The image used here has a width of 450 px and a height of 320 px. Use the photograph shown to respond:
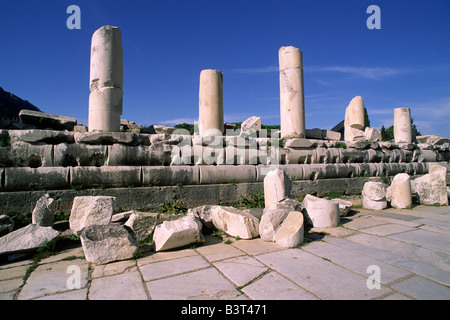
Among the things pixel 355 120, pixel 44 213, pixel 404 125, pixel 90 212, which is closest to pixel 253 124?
pixel 355 120

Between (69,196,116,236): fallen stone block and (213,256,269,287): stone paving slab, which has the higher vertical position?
(69,196,116,236): fallen stone block

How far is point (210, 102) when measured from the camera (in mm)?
6832

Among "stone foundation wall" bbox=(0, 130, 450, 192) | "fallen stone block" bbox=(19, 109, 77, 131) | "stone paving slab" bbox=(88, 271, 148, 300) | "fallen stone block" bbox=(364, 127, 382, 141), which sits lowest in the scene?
"stone paving slab" bbox=(88, 271, 148, 300)

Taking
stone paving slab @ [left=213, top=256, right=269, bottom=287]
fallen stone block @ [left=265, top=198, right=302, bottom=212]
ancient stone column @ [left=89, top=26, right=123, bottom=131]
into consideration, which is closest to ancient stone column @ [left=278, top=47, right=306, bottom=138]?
fallen stone block @ [left=265, top=198, right=302, bottom=212]

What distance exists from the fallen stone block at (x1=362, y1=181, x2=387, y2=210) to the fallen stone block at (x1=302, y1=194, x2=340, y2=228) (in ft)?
7.00

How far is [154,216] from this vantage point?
3.92m

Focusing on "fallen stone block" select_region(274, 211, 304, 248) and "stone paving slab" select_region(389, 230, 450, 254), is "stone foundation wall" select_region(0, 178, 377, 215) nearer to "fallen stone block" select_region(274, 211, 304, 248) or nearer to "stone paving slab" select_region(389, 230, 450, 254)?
"fallen stone block" select_region(274, 211, 304, 248)

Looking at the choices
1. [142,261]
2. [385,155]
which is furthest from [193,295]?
[385,155]

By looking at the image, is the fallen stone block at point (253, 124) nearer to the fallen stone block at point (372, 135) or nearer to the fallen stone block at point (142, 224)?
the fallen stone block at point (372, 135)

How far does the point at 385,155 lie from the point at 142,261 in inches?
369

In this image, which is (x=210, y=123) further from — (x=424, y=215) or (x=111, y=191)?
(x=424, y=215)

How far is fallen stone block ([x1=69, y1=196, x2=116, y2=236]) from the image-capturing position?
144 inches

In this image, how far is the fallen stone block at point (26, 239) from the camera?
318cm
